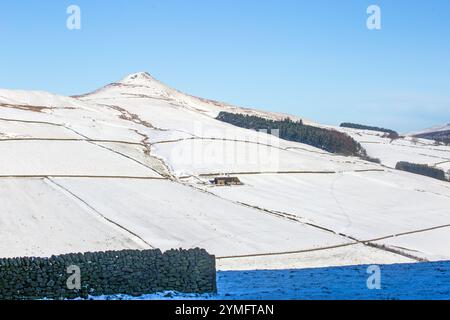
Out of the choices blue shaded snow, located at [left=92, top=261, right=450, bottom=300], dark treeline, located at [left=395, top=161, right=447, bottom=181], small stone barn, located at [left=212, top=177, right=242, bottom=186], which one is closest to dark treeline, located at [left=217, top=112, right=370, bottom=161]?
dark treeline, located at [left=395, top=161, right=447, bottom=181]

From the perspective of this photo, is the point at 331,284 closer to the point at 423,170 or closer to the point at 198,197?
the point at 198,197

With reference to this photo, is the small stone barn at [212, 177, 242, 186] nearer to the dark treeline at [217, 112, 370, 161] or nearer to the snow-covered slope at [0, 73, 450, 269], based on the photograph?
the snow-covered slope at [0, 73, 450, 269]

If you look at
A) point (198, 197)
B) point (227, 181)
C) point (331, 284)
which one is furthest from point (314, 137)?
point (331, 284)

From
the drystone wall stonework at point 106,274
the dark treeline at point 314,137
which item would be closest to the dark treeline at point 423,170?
the dark treeline at point 314,137

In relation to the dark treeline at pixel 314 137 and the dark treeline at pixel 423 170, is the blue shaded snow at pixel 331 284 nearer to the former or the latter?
the dark treeline at pixel 423 170

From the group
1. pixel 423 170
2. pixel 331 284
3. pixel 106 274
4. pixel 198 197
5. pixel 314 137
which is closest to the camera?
pixel 106 274
